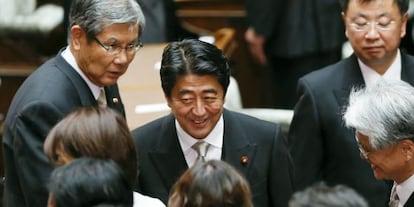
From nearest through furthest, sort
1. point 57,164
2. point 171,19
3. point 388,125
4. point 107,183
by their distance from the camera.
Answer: point 107,183, point 57,164, point 388,125, point 171,19

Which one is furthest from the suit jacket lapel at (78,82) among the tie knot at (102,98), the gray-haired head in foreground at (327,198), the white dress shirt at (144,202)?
the gray-haired head in foreground at (327,198)

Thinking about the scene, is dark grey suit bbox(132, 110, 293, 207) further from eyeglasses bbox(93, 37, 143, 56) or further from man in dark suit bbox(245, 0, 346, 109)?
man in dark suit bbox(245, 0, 346, 109)

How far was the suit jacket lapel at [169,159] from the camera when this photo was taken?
486 cm

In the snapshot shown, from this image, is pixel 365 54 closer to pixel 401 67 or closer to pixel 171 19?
pixel 401 67

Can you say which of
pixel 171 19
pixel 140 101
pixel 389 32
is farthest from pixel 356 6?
pixel 171 19

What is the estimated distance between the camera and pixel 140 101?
20.9 feet

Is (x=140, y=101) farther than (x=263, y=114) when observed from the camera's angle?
No

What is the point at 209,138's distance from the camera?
4.88 meters

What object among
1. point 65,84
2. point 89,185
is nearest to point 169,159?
point 65,84

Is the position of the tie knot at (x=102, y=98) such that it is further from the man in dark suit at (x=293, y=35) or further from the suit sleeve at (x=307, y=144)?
the man in dark suit at (x=293, y=35)

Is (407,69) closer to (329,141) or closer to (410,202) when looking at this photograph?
(329,141)

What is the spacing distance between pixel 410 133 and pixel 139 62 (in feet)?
8.39

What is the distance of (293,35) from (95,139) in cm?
372

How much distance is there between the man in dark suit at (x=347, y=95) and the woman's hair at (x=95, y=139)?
1.43 m
